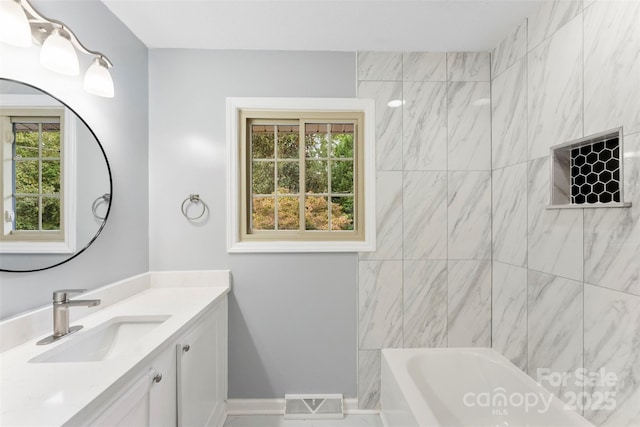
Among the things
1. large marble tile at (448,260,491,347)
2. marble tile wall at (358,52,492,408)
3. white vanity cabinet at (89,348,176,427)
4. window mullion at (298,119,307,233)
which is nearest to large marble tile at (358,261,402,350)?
marble tile wall at (358,52,492,408)

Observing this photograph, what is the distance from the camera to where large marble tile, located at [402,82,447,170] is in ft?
6.77

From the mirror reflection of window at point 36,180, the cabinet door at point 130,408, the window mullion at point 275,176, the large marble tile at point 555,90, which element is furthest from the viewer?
the window mullion at point 275,176

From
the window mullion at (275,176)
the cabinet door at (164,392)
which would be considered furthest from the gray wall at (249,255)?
the cabinet door at (164,392)

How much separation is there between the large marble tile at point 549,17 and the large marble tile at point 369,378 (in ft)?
7.05

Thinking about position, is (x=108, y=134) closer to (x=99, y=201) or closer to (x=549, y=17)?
(x=99, y=201)

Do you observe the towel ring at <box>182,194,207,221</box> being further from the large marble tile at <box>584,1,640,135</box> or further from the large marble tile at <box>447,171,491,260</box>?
the large marble tile at <box>584,1,640,135</box>

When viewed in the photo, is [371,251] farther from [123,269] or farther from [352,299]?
[123,269]

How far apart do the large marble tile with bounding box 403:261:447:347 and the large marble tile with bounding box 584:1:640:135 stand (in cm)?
116

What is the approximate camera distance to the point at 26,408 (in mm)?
763

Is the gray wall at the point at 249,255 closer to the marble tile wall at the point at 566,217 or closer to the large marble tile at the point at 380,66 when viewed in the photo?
the large marble tile at the point at 380,66

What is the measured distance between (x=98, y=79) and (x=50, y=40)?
0.25 m

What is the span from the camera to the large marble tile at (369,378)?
2.05 meters

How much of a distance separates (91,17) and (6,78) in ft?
2.20

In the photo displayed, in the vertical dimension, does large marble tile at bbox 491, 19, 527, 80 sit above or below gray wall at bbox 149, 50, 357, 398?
above
